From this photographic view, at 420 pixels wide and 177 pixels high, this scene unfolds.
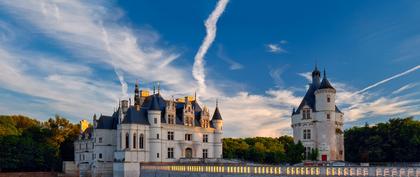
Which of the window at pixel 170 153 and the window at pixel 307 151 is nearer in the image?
the window at pixel 307 151

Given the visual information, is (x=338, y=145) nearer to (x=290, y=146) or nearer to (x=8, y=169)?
(x=290, y=146)

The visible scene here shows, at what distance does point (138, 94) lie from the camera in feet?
206

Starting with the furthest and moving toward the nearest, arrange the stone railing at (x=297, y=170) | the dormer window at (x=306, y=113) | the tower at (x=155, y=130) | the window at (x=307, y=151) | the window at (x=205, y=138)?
the window at (x=205, y=138) < the tower at (x=155, y=130) < the dormer window at (x=306, y=113) < the window at (x=307, y=151) < the stone railing at (x=297, y=170)

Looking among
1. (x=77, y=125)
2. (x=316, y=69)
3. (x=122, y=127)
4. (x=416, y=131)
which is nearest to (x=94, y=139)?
(x=122, y=127)

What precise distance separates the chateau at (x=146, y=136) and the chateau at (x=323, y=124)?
1318 centimetres

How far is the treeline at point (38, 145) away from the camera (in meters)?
58.1

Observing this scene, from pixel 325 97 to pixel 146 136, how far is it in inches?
856

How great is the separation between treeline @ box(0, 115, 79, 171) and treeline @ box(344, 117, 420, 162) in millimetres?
39617

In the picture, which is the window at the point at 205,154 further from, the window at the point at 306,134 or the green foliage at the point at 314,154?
the green foliage at the point at 314,154

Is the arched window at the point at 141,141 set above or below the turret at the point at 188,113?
below

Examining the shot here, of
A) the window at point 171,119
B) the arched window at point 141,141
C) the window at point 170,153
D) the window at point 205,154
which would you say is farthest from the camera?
the window at point 205,154

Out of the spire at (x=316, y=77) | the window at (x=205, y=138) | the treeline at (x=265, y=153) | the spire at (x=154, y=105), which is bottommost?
the treeline at (x=265, y=153)

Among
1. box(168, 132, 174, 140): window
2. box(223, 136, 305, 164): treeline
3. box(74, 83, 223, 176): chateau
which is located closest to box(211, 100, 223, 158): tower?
box(74, 83, 223, 176): chateau

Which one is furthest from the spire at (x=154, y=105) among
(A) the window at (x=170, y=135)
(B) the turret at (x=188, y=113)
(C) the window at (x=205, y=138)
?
(C) the window at (x=205, y=138)
